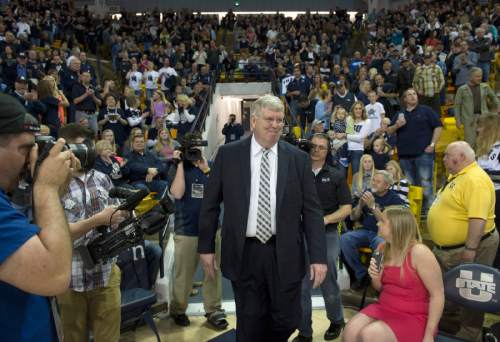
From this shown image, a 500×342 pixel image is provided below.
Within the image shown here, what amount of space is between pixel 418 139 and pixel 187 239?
3.40m

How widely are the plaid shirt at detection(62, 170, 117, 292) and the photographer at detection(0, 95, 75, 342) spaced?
1367 millimetres

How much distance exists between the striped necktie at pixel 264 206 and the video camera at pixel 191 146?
1.28 m

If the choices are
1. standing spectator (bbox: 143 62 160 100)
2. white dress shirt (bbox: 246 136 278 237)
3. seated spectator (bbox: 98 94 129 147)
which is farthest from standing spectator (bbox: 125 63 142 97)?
white dress shirt (bbox: 246 136 278 237)

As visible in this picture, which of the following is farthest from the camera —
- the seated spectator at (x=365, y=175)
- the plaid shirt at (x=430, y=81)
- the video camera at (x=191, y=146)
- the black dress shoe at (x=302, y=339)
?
the plaid shirt at (x=430, y=81)

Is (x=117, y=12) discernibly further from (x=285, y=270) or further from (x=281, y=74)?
(x=285, y=270)

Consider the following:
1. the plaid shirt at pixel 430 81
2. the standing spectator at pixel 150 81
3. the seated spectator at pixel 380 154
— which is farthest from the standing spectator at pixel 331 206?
the standing spectator at pixel 150 81

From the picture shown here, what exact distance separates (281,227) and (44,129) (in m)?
3.94

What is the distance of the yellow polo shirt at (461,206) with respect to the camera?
369cm

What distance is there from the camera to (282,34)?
1902 cm

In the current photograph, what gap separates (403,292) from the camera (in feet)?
Result: 10.2

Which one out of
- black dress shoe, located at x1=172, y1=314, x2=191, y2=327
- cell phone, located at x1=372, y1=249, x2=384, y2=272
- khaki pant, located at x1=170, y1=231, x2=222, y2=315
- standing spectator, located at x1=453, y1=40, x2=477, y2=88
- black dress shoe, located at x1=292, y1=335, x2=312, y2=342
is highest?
standing spectator, located at x1=453, y1=40, x2=477, y2=88

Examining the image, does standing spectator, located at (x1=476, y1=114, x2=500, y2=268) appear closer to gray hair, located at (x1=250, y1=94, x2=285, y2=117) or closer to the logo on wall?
the logo on wall

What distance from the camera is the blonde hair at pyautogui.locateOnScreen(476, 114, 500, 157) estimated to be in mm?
4398

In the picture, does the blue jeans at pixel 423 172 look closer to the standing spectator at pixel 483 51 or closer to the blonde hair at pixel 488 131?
the blonde hair at pixel 488 131
